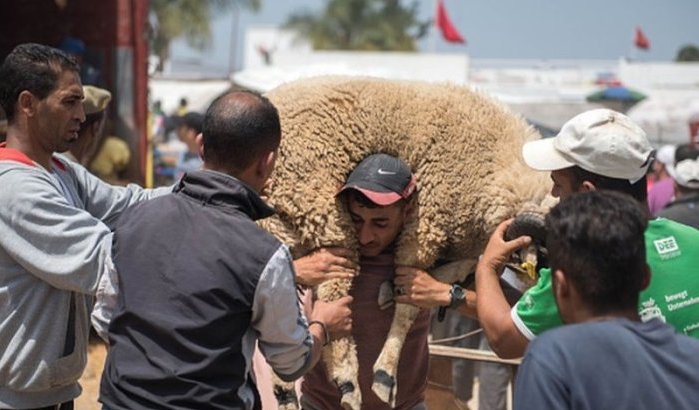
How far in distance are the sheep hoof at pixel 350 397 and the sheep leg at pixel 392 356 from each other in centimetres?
7

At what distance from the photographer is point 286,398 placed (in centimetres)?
359

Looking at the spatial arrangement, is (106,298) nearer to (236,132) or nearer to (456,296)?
(236,132)

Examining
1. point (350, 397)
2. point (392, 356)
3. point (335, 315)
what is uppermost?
point (335, 315)

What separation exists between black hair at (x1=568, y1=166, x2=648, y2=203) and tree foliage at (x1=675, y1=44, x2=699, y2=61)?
48987 millimetres

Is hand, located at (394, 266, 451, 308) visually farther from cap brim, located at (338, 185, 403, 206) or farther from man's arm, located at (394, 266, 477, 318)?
cap brim, located at (338, 185, 403, 206)

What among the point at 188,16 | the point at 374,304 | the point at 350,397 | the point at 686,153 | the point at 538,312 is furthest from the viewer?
the point at 188,16

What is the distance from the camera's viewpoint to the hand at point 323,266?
3.46 meters

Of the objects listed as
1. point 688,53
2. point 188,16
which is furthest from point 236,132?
point 688,53

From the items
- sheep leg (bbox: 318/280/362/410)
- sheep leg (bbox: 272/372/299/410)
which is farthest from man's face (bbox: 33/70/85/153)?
sheep leg (bbox: 272/372/299/410)

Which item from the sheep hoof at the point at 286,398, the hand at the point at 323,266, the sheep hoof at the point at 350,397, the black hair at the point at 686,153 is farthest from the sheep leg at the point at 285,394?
the black hair at the point at 686,153

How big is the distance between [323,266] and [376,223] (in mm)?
260

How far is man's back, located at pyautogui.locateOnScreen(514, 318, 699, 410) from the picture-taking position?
2014mm

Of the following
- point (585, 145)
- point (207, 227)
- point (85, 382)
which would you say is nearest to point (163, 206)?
point (207, 227)

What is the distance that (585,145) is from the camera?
2.87 m
